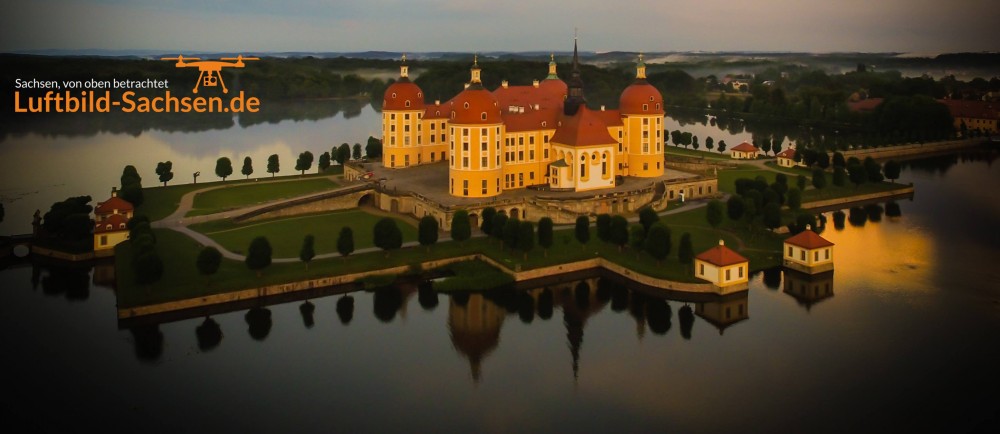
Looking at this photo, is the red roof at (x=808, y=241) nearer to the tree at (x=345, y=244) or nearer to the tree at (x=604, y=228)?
the tree at (x=604, y=228)

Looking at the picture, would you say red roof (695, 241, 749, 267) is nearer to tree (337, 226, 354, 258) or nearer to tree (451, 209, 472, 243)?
tree (451, 209, 472, 243)

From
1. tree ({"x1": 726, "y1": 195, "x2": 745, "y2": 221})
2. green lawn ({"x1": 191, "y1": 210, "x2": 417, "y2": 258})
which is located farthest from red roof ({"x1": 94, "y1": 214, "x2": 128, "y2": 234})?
tree ({"x1": 726, "y1": 195, "x2": 745, "y2": 221})

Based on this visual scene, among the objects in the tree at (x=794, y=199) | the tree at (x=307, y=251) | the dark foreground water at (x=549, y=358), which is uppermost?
the tree at (x=794, y=199)

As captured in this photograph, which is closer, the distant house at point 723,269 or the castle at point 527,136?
the distant house at point 723,269

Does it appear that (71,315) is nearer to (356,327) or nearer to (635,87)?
(356,327)

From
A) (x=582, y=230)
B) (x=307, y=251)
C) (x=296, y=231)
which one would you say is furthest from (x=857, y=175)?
(x=307, y=251)

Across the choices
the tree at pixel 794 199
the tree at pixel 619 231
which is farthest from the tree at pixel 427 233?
the tree at pixel 794 199

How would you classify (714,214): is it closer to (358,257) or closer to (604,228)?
(604,228)
